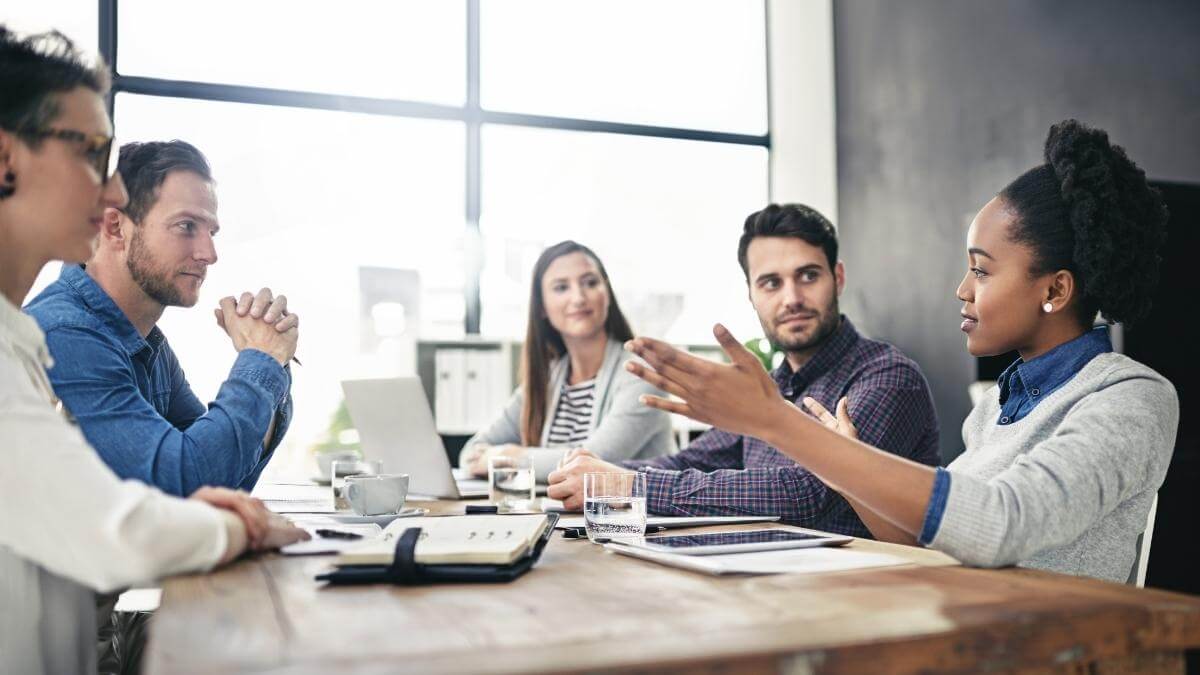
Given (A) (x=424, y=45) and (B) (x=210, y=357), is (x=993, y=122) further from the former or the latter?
(B) (x=210, y=357)

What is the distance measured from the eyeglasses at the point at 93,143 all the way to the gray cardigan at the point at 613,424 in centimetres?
166

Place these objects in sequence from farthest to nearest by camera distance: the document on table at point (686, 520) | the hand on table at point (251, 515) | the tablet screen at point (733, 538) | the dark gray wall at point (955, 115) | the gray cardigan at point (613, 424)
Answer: the dark gray wall at point (955, 115), the gray cardigan at point (613, 424), the document on table at point (686, 520), the tablet screen at point (733, 538), the hand on table at point (251, 515)

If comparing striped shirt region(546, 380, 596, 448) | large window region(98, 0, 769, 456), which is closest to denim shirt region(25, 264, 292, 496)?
striped shirt region(546, 380, 596, 448)

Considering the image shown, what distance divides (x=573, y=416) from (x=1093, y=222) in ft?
6.85

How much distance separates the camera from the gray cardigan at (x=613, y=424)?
9.64 ft

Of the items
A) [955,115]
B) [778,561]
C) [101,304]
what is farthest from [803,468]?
[955,115]

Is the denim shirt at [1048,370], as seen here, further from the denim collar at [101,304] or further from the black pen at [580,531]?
the denim collar at [101,304]

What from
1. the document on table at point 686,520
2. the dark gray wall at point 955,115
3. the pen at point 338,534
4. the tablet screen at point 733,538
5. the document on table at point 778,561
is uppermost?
the dark gray wall at point 955,115

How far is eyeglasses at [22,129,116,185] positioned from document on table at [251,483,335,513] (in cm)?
91

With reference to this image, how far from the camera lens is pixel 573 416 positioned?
3.34 metres

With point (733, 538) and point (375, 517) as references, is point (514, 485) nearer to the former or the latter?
point (375, 517)

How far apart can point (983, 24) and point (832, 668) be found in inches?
165

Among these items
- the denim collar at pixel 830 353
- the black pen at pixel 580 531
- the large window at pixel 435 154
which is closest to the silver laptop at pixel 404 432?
the black pen at pixel 580 531

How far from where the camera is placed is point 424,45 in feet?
17.0
